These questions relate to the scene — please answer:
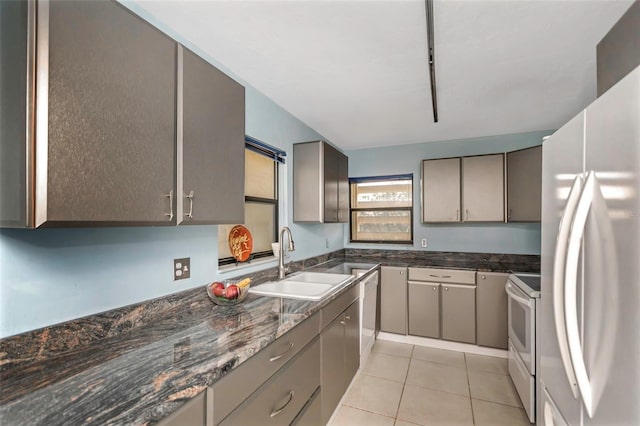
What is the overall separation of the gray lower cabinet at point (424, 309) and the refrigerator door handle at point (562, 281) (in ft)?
7.54

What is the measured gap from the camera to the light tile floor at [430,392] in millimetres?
2084

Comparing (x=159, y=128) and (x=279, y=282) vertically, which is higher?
(x=159, y=128)

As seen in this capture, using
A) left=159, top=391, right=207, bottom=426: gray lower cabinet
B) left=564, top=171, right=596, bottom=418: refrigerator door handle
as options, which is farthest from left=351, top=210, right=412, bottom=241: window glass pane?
left=159, top=391, right=207, bottom=426: gray lower cabinet

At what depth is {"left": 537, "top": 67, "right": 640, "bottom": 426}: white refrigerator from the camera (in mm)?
679

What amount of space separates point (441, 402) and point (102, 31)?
116 inches

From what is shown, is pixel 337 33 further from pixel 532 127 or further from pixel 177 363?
pixel 532 127

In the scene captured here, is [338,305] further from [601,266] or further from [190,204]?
[601,266]

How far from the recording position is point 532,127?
3184 millimetres

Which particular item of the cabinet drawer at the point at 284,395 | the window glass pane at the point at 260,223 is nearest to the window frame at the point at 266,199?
the window glass pane at the point at 260,223

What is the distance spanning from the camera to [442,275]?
3191 millimetres

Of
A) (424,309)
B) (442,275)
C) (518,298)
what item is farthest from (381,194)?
(518,298)

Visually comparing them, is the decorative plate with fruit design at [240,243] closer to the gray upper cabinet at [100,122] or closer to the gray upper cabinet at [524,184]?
the gray upper cabinet at [100,122]

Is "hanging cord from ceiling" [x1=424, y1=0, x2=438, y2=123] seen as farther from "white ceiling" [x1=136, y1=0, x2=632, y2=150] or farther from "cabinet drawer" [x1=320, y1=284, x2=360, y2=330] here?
"cabinet drawer" [x1=320, y1=284, x2=360, y2=330]

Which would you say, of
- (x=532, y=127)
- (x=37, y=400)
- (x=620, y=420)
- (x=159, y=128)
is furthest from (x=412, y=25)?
(x=532, y=127)
